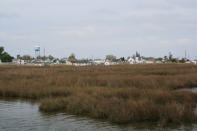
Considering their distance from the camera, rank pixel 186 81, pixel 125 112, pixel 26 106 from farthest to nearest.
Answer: pixel 186 81, pixel 26 106, pixel 125 112

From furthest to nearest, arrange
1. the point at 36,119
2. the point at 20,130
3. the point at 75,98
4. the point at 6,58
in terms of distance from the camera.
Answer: the point at 6,58, the point at 75,98, the point at 36,119, the point at 20,130

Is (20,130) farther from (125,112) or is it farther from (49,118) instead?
(125,112)

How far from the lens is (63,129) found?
13.0 m

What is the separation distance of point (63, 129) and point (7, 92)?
1290cm

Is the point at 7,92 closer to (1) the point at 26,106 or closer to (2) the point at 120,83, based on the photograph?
(1) the point at 26,106

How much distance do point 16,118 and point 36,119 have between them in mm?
1235

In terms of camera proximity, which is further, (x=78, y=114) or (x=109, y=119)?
(x=78, y=114)

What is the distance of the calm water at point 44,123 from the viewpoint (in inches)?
515

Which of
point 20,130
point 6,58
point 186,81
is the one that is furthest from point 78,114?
point 6,58

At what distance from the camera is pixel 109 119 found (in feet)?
46.6

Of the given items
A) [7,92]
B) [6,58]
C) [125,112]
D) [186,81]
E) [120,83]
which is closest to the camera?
[125,112]

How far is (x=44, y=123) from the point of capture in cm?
1414

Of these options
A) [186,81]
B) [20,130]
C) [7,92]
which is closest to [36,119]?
[20,130]

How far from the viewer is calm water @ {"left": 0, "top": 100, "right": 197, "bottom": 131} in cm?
1308
